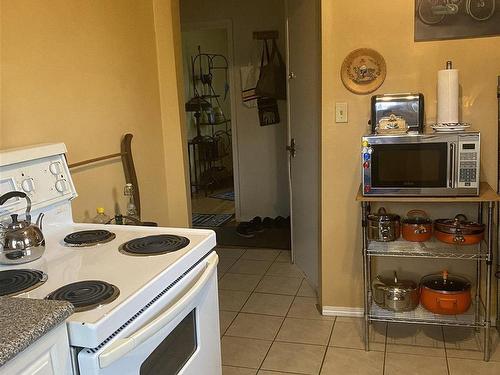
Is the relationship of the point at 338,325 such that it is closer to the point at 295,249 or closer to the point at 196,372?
the point at 295,249

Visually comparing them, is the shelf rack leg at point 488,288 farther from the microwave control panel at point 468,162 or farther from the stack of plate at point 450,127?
the stack of plate at point 450,127

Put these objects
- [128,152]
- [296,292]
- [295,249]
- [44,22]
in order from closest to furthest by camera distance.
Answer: [44,22], [128,152], [296,292], [295,249]

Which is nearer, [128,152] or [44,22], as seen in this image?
[44,22]

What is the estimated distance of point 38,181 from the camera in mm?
1719

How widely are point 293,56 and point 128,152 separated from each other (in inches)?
57.7

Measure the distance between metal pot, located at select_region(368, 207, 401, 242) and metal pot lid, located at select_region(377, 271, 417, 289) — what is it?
10.0 inches

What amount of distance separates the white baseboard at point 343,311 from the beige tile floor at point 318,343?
0.04 metres

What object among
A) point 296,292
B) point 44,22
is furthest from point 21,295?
point 296,292

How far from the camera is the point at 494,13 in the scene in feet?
7.92

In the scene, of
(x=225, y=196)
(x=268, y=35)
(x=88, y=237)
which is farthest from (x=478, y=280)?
(x=225, y=196)

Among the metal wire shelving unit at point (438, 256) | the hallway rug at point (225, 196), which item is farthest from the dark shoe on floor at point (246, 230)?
the metal wire shelving unit at point (438, 256)

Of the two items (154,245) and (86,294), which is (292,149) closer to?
(154,245)

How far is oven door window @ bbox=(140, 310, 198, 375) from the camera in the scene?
130 cm

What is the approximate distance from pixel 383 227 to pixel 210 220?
292 centimetres
